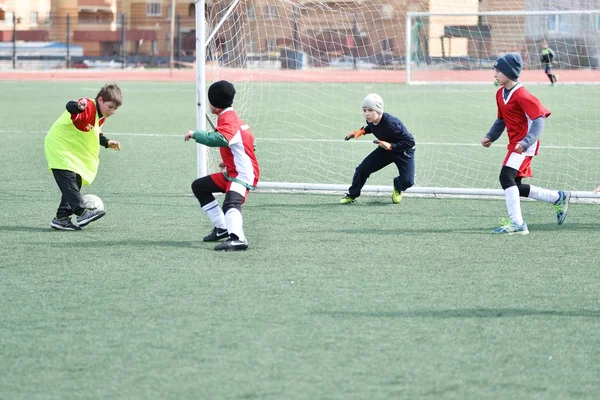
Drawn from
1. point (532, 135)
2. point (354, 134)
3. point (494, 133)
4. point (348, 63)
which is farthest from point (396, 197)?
point (348, 63)

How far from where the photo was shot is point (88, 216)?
25.0ft

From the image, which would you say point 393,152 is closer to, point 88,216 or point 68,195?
point 88,216

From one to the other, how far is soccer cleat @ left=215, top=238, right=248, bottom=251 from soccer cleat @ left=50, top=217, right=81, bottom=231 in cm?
145

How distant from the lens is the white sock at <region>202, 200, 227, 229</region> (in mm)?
7137

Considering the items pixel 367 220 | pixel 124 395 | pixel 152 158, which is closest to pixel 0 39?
pixel 152 158

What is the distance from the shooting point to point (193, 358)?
4.29m

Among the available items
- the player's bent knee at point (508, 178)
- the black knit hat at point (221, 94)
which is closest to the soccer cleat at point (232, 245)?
the black knit hat at point (221, 94)

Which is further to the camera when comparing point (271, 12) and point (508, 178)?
point (271, 12)

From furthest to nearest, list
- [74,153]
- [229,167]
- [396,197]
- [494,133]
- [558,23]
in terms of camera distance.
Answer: [558,23], [396,197], [494,133], [74,153], [229,167]

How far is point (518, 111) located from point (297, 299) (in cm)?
317

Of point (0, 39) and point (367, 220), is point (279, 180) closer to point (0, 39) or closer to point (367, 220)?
point (367, 220)

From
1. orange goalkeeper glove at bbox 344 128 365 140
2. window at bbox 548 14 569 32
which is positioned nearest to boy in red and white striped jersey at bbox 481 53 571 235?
orange goalkeeper glove at bbox 344 128 365 140

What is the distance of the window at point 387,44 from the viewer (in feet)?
94.8

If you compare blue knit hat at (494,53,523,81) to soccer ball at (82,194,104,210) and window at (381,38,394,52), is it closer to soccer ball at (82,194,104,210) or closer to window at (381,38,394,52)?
soccer ball at (82,194,104,210)
